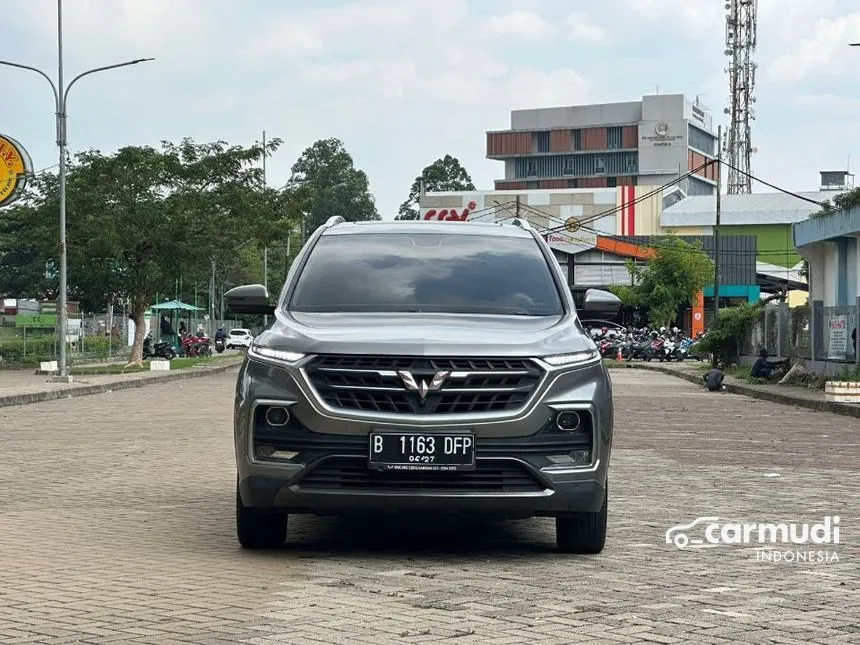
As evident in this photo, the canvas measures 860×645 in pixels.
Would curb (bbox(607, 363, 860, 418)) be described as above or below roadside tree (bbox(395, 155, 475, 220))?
below

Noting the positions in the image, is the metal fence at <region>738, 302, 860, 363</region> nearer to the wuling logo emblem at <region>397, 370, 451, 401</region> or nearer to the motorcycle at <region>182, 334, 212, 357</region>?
the wuling logo emblem at <region>397, 370, 451, 401</region>

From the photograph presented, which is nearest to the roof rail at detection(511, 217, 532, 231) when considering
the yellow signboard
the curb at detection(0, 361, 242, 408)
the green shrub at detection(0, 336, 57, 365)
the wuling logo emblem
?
the wuling logo emblem

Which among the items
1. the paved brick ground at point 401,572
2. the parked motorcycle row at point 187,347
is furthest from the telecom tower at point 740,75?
the paved brick ground at point 401,572

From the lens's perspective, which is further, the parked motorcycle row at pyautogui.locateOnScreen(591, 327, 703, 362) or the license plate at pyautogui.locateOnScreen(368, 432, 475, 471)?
the parked motorcycle row at pyautogui.locateOnScreen(591, 327, 703, 362)

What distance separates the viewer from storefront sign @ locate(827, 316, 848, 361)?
1281 inches

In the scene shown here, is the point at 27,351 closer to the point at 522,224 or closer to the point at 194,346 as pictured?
the point at 194,346

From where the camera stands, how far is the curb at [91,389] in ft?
89.5

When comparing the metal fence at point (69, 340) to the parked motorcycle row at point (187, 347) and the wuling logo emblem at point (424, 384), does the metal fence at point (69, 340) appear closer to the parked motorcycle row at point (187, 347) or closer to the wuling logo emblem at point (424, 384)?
the parked motorcycle row at point (187, 347)

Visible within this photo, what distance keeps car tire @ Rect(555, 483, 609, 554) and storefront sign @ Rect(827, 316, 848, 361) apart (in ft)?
83.8

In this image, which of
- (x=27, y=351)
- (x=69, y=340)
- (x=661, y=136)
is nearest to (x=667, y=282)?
(x=69, y=340)

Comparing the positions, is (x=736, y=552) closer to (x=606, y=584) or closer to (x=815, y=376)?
(x=606, y=584)

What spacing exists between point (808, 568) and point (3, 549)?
454 cm

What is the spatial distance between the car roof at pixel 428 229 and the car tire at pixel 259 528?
7.32 ft

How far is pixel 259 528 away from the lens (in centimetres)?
819
